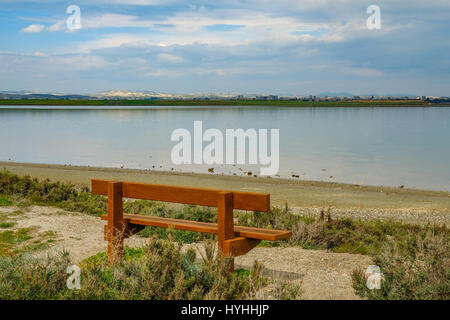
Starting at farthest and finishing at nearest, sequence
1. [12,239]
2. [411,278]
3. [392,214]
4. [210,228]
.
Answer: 1. [392,214]
2. [12,239]
3. [210,228]
4. [411,278]

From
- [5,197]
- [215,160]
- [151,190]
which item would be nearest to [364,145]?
[215,160]

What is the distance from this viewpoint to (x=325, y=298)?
5.29 m

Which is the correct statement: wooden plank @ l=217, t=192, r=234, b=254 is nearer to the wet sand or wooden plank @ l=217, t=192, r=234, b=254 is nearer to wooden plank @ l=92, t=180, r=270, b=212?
wooden plank @ l=92, t=180, r=270, b=212

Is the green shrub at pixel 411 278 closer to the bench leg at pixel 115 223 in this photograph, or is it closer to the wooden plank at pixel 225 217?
the wooden plank at pixel 225 217

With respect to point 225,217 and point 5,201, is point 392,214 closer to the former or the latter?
point 225,217

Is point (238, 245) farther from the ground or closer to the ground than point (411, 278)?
farther from the ground

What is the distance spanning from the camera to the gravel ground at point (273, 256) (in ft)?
19.2

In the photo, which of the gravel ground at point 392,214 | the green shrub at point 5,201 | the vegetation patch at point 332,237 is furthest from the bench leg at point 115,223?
the gravel ground at point 392,214

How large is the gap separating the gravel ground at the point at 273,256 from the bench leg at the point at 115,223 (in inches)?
32.4

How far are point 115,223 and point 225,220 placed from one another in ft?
5.47

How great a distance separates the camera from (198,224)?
20.6 ft

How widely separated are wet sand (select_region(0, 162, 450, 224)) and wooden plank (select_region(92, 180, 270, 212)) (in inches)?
248

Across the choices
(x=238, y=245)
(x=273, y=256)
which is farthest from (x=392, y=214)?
(x=238, y=245)

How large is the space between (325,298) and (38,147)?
32.0 meters
